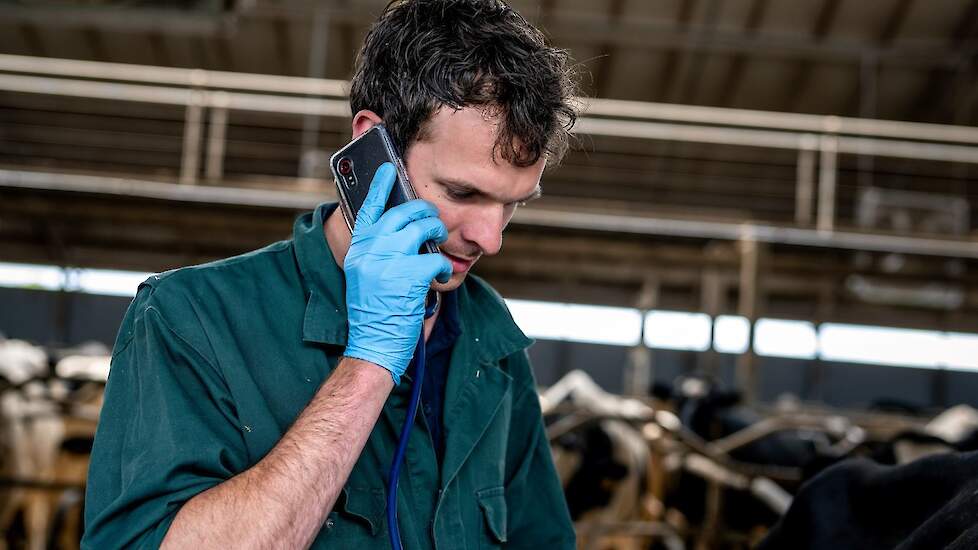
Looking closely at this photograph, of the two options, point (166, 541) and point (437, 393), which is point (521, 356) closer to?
point (437, 393)

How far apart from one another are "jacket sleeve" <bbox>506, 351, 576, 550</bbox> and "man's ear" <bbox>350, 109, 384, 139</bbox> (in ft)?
1.74

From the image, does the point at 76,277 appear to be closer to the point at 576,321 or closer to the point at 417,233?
the point at 576,321

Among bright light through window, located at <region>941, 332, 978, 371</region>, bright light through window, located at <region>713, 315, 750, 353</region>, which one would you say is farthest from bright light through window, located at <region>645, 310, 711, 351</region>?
bright light through window, located at <region>941, 332, 978, 371</region>

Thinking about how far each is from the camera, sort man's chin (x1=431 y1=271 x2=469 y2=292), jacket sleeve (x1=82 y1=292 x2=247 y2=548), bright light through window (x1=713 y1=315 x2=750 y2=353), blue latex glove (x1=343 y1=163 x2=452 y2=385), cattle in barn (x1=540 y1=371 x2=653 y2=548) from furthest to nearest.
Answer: bright light through window (x1=713 y1=315 x2=750 y2=353) → cattle in barn (x1=540 y1=371 x2=653 y2=548) → man's chin (x1=431 y1=271 x2=469 y2=292) → blue latex glove (x1=343 y1=163 x2=452 y2=385) → jacket sleeve (x1=82 y1=292 x2=247 y2=548)

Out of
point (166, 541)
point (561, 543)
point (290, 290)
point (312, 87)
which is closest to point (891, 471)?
point (561, 543)

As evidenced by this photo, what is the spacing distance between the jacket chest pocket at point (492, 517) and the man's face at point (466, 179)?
0.35 m

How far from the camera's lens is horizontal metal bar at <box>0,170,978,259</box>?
730cm

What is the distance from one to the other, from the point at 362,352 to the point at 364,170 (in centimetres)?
29

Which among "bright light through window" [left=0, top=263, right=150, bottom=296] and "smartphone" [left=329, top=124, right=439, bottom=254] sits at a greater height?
"bright light through window" [left=0, top=263, right=150, bottom=296]

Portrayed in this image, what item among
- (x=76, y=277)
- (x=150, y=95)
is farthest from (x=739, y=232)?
(x=76, y=277)

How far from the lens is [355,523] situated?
58.6 inches

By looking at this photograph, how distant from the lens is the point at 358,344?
1438mm

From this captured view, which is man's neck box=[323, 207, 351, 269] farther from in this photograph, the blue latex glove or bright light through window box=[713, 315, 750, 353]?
bright light through window box=[713, 315, 750, 353]

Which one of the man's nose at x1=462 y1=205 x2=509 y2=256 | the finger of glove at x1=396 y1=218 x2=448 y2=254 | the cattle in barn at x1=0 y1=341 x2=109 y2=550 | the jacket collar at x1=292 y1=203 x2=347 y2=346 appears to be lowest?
the cattle in barn at x1=0 y1=341 x2=109 y2=550
